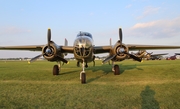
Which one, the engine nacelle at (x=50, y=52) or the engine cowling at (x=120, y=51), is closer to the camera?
the engine nacelle at (x=50, y=52)

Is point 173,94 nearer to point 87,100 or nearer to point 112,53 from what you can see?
point 87,100

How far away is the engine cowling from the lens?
1259 centimetres

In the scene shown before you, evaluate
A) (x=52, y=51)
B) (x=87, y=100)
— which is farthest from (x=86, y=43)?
(x=87, y=100)

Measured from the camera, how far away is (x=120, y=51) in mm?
12531

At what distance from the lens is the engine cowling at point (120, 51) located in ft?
41.3

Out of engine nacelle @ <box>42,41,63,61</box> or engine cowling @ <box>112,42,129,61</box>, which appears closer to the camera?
engine nacelle @ <box>42,41,63,61</box>

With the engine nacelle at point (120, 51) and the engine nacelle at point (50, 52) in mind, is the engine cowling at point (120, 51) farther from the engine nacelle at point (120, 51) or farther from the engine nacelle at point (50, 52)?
the engine nacelle at point (50, 52)

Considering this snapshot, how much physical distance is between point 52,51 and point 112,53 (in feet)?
15.2

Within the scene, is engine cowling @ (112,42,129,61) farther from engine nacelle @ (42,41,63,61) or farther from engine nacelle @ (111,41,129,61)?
engine nacelle @ (42,41,63,61)

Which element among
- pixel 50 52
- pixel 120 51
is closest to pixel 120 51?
pixel 120 51

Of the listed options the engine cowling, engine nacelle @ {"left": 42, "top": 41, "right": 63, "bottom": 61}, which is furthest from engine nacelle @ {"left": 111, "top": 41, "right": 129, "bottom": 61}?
engine nacelle @ {"left": 42, "top": 41, "right": 63, "bottom": 61}

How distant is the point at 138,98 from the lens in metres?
6.29

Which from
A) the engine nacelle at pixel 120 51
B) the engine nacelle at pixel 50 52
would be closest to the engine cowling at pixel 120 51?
the engine nacelle at pixel 120 51

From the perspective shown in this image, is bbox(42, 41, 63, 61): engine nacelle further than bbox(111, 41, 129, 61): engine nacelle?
No
